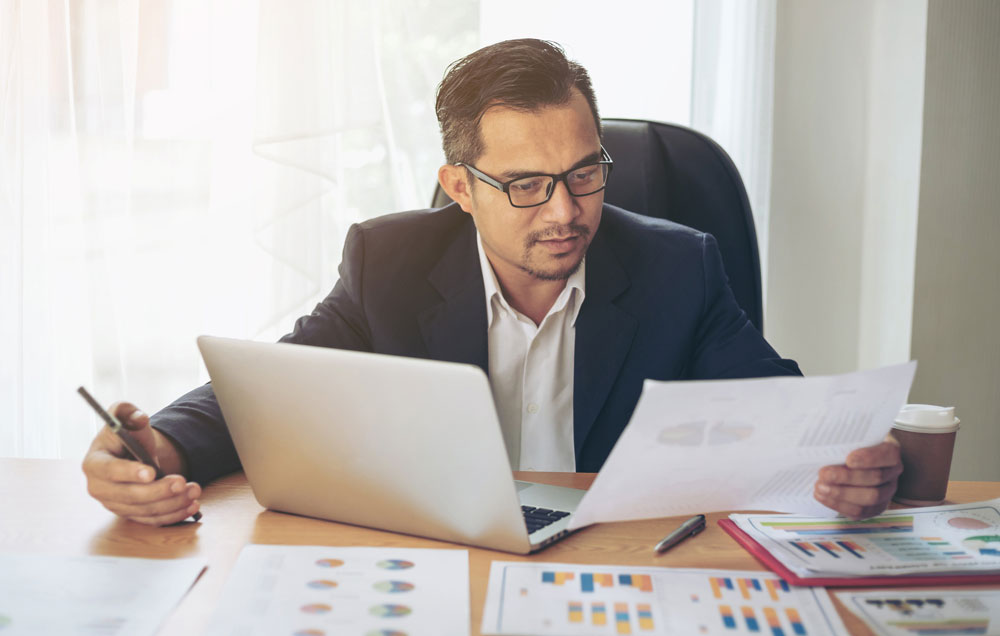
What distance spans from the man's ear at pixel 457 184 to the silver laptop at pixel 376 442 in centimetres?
63

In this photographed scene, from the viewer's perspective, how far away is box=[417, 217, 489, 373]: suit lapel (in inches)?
53.5

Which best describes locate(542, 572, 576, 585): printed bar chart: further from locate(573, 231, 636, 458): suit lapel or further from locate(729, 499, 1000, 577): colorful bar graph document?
locate(573, 231, 636, 458): suit lapel

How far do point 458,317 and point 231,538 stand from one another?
566 mm

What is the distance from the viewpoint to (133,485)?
92cm

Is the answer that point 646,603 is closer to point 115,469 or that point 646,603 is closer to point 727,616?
point 727,616

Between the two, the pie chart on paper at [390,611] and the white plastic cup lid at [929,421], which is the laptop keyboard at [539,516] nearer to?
the pie chart on paper at [390,611]

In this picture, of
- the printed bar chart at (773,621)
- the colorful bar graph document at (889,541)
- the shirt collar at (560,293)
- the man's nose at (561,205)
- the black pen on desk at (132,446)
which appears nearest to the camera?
the printed bar chart at (773,621)

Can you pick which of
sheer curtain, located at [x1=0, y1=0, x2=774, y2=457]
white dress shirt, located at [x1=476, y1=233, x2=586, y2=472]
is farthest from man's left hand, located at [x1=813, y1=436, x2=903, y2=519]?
sheer curtain, located at [x1=0, y1=0, x2=774, y2=457]

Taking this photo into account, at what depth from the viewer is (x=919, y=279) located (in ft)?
6.88

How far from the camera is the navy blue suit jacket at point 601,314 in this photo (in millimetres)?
1314

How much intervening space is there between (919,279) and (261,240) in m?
1.58

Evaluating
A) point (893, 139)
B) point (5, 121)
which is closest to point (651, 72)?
point (893, 139)

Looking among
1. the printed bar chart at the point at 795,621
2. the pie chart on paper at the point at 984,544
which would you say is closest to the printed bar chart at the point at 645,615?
the printed bar chart at the point at 795,621

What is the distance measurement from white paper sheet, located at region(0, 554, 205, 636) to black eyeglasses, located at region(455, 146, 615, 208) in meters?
0.70
